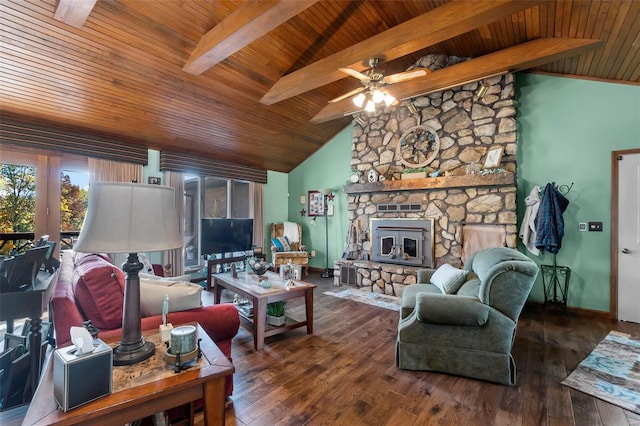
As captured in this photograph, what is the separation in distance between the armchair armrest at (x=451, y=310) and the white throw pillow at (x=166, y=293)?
1738mm

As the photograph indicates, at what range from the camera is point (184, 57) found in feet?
11.3

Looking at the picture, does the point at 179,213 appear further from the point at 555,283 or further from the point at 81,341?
the point at 555,283

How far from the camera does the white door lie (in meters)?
3.39

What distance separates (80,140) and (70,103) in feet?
2.43

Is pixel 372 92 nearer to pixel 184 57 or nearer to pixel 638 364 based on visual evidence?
pixel 184 57

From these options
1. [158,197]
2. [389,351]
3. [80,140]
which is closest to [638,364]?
[389,351]

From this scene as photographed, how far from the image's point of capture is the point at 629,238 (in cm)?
343

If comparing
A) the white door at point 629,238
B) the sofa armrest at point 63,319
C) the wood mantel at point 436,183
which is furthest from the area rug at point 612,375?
the sofa armrest at point 63,319

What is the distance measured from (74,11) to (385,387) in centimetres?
415

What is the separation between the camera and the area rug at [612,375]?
2.01 meters

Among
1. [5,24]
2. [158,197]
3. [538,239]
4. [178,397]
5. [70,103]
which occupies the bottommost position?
[178,397]

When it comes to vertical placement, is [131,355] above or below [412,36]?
below

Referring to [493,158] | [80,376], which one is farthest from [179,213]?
[493,158]

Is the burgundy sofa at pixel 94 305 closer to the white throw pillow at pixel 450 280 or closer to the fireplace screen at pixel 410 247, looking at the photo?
the white throw pillow at pixel 450 280
